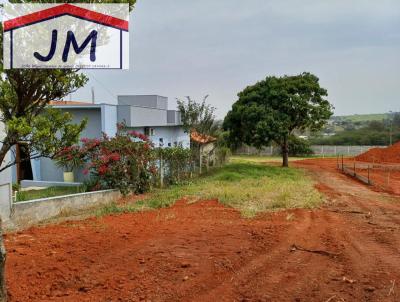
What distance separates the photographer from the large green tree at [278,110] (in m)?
20.6

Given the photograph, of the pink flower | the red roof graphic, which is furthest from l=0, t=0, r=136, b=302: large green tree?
the pink flower

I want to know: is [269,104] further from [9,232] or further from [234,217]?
[9,232]

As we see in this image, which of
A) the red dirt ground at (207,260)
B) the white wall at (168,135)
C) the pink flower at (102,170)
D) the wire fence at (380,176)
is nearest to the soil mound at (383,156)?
the wire fence at (380,176)

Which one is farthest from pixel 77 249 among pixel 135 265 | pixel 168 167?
pixel 168 167

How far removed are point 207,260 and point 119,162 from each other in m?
7.81

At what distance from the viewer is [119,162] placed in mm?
12648

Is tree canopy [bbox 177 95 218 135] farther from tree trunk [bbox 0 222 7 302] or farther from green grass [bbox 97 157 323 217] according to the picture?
tree trunk [bbox 0 222 7 302]

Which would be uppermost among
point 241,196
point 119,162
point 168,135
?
point 168,135

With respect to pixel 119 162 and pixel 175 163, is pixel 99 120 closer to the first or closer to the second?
pixel 175 163

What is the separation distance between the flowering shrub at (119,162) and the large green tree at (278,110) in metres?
8.40

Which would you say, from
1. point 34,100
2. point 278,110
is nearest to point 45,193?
point 34,100

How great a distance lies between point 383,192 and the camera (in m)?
14.4

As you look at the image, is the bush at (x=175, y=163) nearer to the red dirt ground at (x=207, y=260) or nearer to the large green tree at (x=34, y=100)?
the red dirt ground at (x=207, y=260)

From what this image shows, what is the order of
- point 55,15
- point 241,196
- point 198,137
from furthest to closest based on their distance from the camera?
point 198,137
point 241,196
point 55,15
